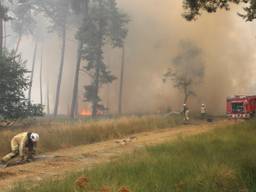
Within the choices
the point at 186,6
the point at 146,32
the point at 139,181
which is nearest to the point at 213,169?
the point at 139,181

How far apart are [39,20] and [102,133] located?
47.9m

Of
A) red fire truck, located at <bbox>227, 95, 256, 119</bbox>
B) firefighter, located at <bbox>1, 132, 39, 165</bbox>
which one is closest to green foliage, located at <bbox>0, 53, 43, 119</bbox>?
firefighter, located at <bbox>1, 132, 39, 165</bbox>

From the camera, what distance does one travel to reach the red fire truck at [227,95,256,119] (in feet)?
107

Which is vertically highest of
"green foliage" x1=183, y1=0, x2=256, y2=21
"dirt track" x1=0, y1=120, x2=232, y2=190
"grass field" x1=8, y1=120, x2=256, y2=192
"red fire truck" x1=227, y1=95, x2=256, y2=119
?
"green foliage" x1=183, y1=0, x2=256, y2=21

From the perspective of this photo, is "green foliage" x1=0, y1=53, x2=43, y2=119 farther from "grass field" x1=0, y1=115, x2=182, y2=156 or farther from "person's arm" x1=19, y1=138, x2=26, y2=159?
"person's arm" x1=19, y1=138, x2=26, y2=159

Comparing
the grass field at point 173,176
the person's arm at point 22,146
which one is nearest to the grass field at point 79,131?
the person's arm at point 22,146

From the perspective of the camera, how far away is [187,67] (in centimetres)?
4738

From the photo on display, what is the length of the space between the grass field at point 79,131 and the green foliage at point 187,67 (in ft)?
54.3

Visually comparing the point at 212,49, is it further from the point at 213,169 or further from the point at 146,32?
the point at 213,169

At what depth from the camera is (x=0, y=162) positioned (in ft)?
51.9

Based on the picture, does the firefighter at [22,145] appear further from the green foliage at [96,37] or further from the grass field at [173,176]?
the green foliage at [96,37]

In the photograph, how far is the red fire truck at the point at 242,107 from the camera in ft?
107

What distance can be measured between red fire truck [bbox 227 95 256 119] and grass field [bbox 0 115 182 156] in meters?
5.83

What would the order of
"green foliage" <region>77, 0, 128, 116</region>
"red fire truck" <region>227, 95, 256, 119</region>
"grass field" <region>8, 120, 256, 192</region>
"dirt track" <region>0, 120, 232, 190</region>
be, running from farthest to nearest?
1. "green foliage" <region>77, 0, 128, 116</region>
2. "red fire truck" <region>227, 95, 256, 119</region>
3. "dirt track" <region>0, 120, 232, 190</region>
4. "grass field" <region>8, 120, 256, 192</region>
